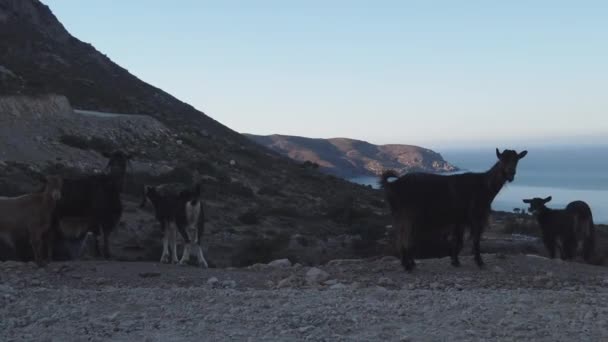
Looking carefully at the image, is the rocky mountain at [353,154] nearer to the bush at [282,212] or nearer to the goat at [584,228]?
the bush at [282,212]

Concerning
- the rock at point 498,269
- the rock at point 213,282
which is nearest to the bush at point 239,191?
the rock at point 498,269

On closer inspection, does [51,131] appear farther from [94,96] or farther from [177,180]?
[94,96]

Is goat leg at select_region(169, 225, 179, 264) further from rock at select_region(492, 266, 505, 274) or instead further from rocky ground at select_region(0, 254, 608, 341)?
rock at select_region(492, 266, 505, 274)

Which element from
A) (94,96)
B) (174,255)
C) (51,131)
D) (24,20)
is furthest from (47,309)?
(24,20)

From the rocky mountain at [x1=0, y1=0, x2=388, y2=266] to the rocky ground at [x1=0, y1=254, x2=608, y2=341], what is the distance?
18.3ft

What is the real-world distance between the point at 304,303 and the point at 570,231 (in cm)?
894

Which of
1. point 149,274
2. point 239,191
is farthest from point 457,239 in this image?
point 239,191

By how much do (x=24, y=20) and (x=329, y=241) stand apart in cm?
5102

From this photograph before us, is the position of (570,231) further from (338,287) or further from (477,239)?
(338,287)

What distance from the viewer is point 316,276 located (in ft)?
37.1

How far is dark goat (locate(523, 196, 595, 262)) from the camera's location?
16188 mm

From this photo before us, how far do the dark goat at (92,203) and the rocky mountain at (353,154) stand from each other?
240 ft

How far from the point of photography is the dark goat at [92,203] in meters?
13.4

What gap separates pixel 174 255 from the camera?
1431cm
